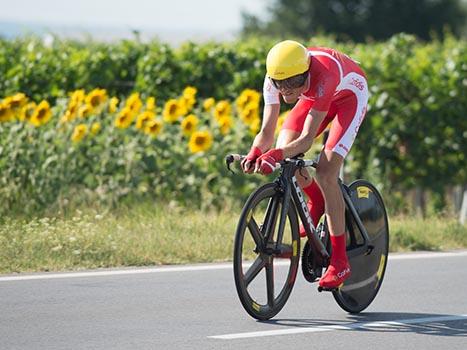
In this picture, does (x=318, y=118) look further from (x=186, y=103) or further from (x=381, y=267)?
(x=186, y=103)

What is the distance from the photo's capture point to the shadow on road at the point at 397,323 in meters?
8.16

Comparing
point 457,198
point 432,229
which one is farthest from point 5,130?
point 457,198

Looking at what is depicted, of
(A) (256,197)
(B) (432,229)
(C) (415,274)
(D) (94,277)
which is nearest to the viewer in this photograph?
(A) (256,197)

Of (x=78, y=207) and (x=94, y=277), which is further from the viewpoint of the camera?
(x=78, y=207)

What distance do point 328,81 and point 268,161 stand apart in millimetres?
700

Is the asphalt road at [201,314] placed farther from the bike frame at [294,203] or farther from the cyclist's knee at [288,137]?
the cyclist's knee at [288,137]

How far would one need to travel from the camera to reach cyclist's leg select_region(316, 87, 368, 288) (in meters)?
8.41

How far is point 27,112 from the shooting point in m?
13.2

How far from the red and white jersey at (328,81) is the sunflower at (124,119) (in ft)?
15.7

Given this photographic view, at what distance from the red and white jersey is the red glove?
1.38 ft

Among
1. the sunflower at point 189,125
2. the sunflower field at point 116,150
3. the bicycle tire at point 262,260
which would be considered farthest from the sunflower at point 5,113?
the bicycle tire at point 262,260

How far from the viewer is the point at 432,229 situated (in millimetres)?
12367

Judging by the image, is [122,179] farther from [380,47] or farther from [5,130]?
[380,47]

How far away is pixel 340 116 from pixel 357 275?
1.08 meters
